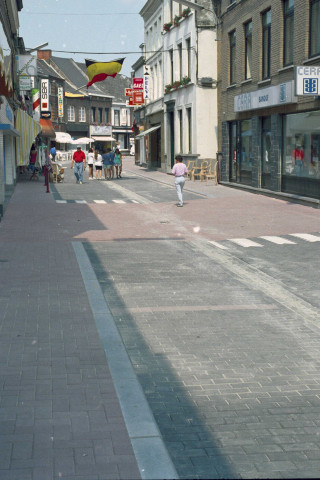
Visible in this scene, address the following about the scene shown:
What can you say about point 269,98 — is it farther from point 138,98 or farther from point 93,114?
point 93,114

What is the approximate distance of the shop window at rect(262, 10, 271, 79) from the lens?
23.8m

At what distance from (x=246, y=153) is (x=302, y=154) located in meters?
6.16

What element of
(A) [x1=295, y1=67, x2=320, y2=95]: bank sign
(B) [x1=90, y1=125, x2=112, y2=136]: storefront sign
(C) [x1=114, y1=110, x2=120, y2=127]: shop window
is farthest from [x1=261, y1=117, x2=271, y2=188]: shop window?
(C) [x1=114, y1=110, x2=120, y2=127]: shop window

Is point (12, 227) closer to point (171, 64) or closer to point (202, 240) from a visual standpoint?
point (202, 240)

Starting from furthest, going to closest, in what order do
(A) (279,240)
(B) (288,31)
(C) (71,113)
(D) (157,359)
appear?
(C) (71,113)
(B) (288,31)
(A) (279,240)
(D) (157,359)

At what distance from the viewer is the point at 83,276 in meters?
9.57

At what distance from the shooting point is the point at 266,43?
2405 cm

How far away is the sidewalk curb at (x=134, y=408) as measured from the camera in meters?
3.87

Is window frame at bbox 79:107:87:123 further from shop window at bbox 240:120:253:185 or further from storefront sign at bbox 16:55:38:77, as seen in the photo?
shop window at bbox 240:120:253:185

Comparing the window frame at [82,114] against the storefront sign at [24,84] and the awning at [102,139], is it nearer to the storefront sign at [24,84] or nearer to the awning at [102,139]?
the awning at [102,139]

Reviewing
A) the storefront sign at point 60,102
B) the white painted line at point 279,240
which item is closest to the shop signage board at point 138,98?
the storefront sign at point 60,102

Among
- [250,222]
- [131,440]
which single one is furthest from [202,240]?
[131,440]

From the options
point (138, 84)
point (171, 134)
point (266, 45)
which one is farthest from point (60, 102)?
point (266, 45)

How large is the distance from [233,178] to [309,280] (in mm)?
19691
